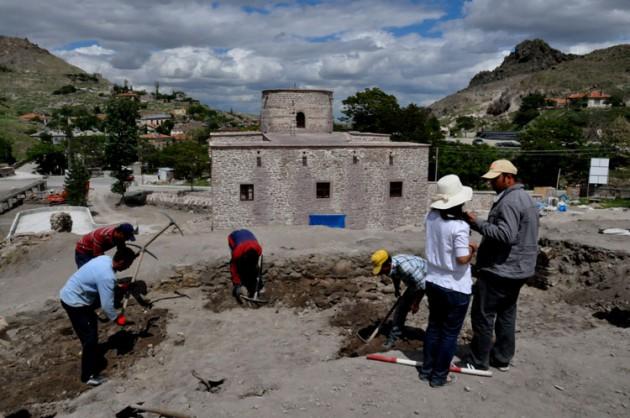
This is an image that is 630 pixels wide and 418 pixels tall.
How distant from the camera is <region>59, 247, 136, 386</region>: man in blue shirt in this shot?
16.4 feet

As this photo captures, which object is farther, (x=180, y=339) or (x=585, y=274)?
(x=585, y=274)

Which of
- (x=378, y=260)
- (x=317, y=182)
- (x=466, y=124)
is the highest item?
(x=466, y=124)

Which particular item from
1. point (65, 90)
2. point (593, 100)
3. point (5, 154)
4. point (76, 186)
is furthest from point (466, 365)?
point (65, 90)

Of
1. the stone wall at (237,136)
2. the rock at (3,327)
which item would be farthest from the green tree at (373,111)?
the rock at (3,327)

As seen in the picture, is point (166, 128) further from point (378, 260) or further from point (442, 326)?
point (442, 326)

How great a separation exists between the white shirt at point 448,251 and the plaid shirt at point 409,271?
4.73ft

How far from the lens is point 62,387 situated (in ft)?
18.3

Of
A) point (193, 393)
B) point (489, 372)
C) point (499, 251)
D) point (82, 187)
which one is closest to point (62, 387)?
point (193, 393)

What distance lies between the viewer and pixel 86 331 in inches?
209

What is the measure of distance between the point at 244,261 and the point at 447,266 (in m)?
4.84

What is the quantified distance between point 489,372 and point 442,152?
1429 inches

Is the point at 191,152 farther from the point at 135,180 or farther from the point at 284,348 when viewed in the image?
the point at 284,348

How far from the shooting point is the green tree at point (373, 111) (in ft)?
153

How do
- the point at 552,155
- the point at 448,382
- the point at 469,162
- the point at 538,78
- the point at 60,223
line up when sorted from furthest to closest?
the point at 538,78
the point at 469,162
the point at 552,155
the point at 60,223
the point at 448,382
